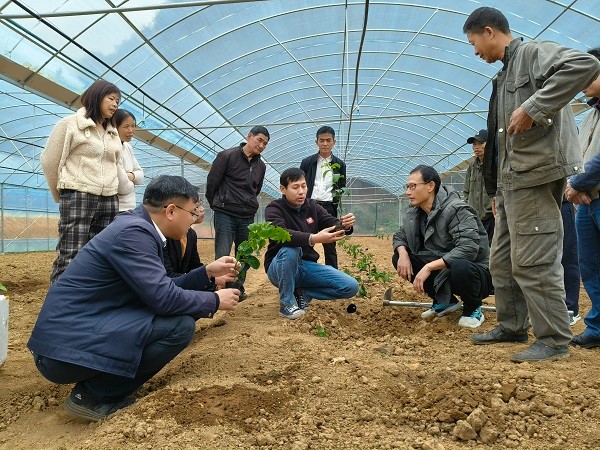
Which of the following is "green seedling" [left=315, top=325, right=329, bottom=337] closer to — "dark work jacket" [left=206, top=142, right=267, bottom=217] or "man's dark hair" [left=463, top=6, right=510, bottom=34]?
"dark work jacket" [left=206, top=142, right=267, bottom=217]

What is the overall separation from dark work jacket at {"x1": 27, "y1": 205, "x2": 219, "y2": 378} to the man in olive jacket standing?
1.64m

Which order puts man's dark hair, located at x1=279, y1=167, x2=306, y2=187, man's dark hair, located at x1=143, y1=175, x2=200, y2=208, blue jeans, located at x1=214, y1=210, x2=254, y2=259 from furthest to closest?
blue jeans, located at x1=214, y1=210, x2=254, y2=259 < man's dark hair, located at x1=279, y1=167, x2=306, y2=187 < man's dark hair, located at x1=143, y1=175, x2=200, y2=208

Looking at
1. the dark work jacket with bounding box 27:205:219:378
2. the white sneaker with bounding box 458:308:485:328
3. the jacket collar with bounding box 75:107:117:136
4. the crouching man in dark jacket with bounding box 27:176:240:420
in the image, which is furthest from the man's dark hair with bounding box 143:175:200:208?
the white sneaker with bounding box 458:308:485:328

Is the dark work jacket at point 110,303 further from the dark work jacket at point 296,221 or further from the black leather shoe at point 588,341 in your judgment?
the black leather shoe at point 588,341

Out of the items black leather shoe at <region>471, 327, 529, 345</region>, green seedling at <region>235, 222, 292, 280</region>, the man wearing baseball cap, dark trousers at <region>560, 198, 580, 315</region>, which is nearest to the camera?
black leather shoe at <region>471, 327, 529, 345</region>

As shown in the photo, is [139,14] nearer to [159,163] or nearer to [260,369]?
[260,369]

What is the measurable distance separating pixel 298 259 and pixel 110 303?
173cm

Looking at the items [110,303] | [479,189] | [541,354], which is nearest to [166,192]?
[110,303]

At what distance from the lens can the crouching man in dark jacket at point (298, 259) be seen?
141 inches

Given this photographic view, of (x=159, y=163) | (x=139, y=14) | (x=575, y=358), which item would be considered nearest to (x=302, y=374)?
(x=575, y=358)

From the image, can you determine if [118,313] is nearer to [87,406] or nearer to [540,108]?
[87,406]

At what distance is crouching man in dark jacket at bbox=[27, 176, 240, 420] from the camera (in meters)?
2.01

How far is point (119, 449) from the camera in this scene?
1691 mm

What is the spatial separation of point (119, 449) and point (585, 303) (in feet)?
13.1
